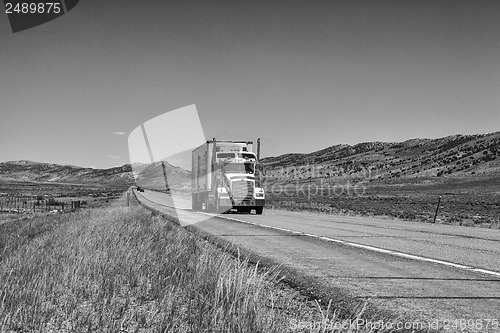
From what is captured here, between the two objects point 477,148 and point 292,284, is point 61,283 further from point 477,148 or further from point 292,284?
point 477,148

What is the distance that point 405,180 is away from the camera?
97.9 metres

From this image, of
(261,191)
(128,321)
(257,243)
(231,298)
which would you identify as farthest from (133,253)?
(261,191)

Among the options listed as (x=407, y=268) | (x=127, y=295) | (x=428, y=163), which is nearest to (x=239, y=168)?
A: (x=407, y=268)

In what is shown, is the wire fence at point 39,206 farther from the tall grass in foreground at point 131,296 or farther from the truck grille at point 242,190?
the tall grass in foreground at point 131,296

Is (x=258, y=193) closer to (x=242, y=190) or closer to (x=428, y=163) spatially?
(x=242, y=190)

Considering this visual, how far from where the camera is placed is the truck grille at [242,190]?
24.6 metres

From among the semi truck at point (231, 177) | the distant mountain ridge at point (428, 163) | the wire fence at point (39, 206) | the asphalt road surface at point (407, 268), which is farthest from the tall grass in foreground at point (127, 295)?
the distant mountain ridge at point (428, 163)

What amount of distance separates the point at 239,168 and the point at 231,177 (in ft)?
2.42

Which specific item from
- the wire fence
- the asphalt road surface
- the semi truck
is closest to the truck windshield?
the semi truck

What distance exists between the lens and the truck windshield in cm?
2481

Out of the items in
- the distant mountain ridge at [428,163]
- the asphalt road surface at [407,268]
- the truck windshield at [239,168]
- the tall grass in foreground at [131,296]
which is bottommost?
the asphalt road surface at [407,268]

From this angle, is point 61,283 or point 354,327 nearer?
point 354,327

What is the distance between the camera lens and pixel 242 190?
81.1 ft

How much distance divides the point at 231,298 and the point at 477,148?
120 metres
